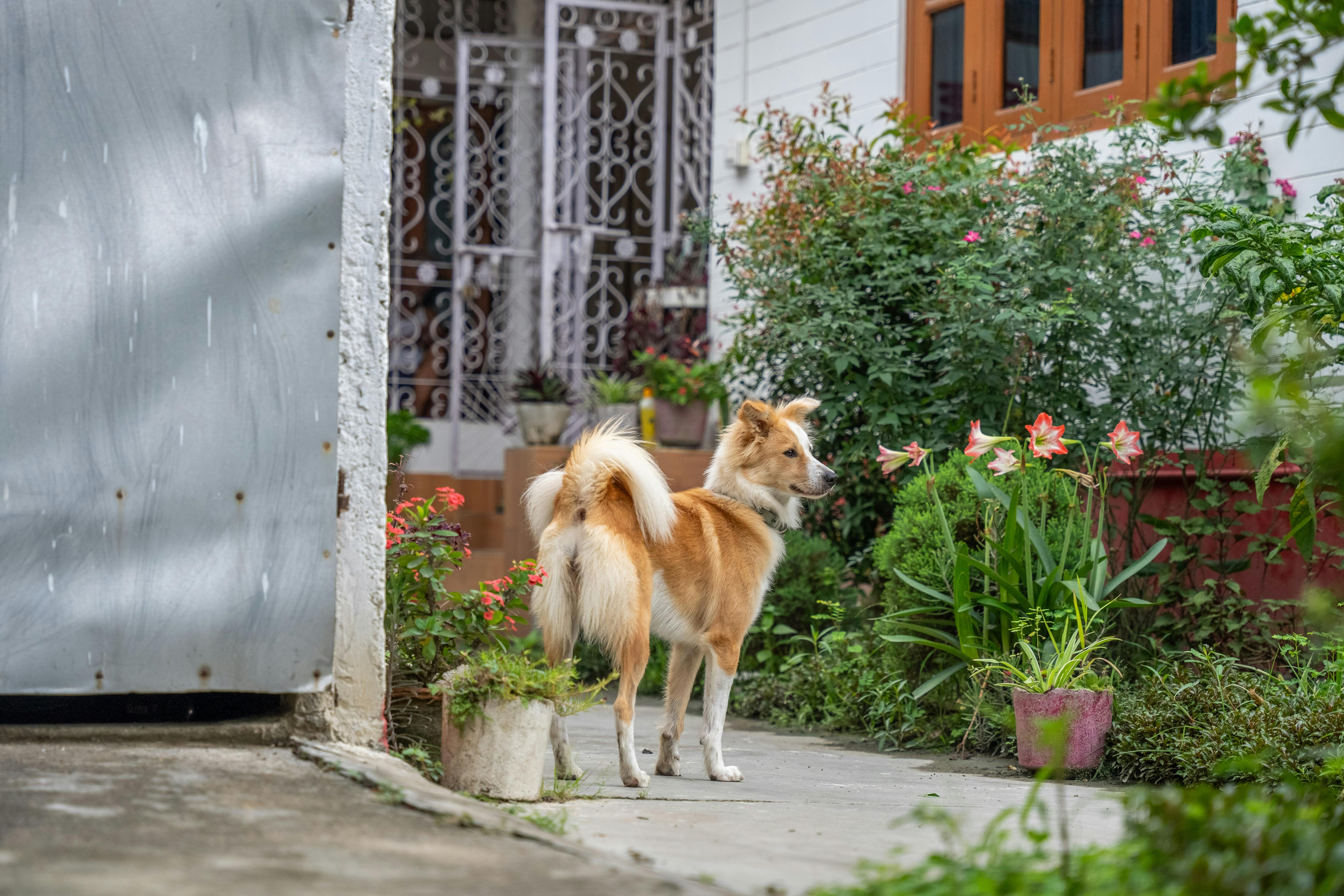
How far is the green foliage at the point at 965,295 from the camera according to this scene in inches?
261

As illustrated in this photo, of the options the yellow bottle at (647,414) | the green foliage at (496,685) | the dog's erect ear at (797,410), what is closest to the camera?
the green foliage at (496,685)

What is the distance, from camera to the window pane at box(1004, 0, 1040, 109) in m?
7.96

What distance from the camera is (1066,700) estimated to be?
506 cm

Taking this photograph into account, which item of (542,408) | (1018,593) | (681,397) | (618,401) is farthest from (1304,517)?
(542,408)

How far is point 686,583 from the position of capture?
16.4 feet

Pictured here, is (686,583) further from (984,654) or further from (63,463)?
(63,463)

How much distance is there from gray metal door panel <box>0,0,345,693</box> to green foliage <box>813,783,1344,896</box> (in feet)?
6.60

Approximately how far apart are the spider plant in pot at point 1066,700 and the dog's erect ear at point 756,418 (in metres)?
1.35

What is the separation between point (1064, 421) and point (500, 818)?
14.9ft

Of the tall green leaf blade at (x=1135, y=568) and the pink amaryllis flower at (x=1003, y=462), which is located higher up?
the pink amaryllis flower at (x=1003, y=462)

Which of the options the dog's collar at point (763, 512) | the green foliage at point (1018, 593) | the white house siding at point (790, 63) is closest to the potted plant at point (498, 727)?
the dog's collar at point (763, 512)

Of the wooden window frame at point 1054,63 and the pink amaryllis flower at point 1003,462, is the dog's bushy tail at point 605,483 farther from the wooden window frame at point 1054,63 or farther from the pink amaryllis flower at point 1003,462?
the wooden window frame at point 1054,63

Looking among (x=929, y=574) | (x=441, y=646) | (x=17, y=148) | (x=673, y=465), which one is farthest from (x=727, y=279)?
(x=17, y=148)

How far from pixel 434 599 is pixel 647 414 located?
474cm
